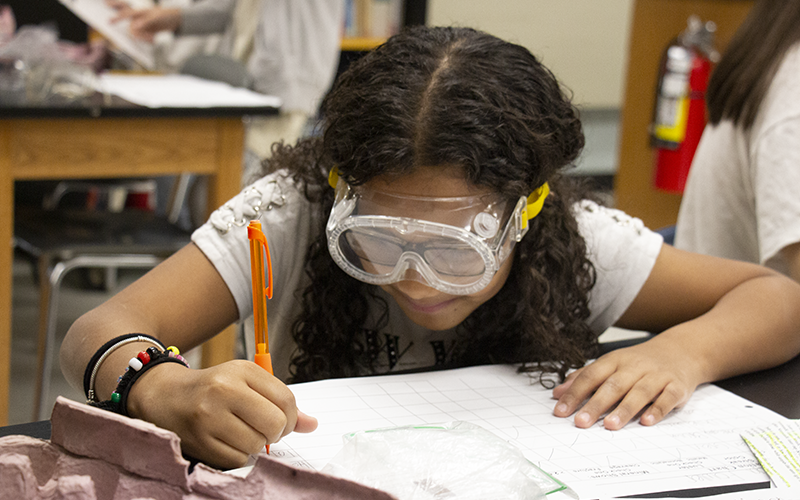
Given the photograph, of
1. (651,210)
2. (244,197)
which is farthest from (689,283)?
(651,210)

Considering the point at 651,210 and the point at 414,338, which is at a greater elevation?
the point at 414,338

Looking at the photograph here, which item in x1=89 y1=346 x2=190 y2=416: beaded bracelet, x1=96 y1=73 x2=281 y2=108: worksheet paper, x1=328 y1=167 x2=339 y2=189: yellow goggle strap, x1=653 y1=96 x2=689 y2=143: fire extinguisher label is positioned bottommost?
x1=653 y1=96 x2=689 y2=143: fire extinguisher label

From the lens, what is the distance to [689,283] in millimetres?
1194

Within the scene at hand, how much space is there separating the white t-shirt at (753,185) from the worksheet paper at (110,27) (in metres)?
1.76

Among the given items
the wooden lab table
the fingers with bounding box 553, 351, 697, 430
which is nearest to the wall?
the wooden lab table

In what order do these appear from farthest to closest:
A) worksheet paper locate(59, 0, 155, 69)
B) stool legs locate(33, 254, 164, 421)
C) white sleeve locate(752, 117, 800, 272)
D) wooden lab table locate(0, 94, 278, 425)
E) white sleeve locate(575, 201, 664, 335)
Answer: worksheet paper locate(59, 0, 155, 69), stool legs locate(33, 254, 164, 421), wooden lab table locate(0, 94, 278, 425), white sleeve locate(752, 117, 800, 272), white sleeve locate(575, 201, 664, 335)

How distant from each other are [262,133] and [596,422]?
79.4 inches

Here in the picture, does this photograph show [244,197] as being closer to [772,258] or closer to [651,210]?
[772,258]

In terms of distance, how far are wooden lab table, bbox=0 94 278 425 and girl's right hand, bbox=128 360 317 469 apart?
1266mm

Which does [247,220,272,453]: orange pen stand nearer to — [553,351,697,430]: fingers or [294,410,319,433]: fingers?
[294,410,319,433]: fingers

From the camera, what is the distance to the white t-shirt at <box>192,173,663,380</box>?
1131 millimetres

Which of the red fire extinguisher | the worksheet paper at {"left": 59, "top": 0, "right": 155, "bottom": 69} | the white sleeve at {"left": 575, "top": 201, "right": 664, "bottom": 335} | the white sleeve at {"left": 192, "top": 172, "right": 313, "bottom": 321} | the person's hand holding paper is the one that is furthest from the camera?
the red fire extinguisher

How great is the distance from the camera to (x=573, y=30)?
16.4ft

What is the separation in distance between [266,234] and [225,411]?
435 millimetres
